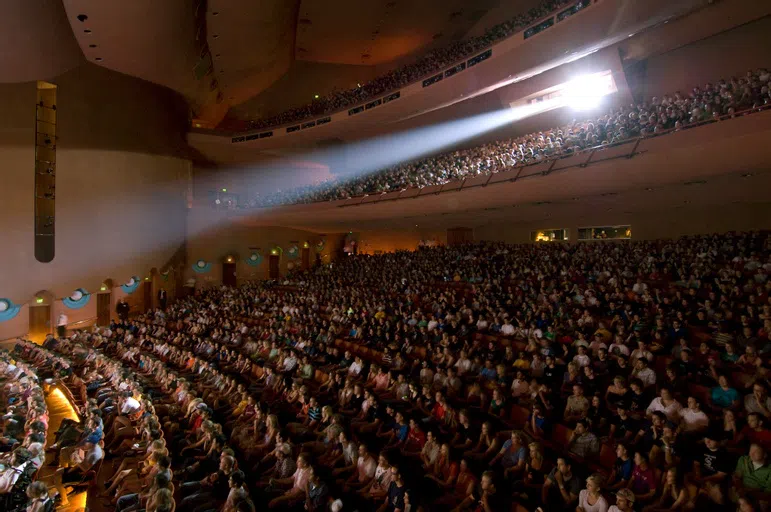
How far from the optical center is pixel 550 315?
8.88m

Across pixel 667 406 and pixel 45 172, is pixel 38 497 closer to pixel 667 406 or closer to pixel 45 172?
pixel 667 406

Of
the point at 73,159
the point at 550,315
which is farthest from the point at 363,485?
the point at 73,159

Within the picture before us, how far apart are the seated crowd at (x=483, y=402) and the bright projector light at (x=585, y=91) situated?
19.5ft

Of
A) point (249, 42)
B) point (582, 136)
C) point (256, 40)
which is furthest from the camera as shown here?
point (256, 40)

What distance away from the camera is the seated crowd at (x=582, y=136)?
8.89 metres

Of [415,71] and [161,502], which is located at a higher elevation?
[415,71]

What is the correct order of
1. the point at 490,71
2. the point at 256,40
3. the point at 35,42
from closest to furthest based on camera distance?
the point at 35,42 < the point at 490,71 < the point at 256,40

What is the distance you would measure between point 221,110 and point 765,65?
23453 millimetres

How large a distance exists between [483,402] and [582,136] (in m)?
8.46

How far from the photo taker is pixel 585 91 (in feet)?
51.3

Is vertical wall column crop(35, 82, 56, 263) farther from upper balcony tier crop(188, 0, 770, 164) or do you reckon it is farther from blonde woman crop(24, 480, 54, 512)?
blonde woman crop(24, 480, 54, 512)

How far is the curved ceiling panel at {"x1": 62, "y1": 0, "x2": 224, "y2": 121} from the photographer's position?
12.3 m

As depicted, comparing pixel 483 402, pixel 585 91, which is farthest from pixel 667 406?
Answer: pixel 585 91

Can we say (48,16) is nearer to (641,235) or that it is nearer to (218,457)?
(218,457)
